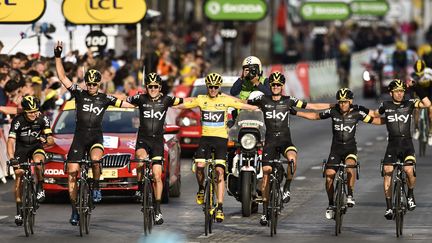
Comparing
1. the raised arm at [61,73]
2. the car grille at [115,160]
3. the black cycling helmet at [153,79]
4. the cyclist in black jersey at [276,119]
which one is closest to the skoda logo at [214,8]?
the car grille at [115,160]

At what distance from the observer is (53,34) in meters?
34.5

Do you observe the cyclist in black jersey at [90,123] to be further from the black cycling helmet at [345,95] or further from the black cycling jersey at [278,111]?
the black cycling helmet at [345,95]

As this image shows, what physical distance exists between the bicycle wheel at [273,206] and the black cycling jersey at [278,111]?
2.48 ft

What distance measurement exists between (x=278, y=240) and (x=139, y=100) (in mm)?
2521

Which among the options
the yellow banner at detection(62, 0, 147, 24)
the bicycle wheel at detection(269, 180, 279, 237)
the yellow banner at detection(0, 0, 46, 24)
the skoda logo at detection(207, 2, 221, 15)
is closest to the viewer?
the bicycle wheel at detection(269, 180, 279, 237)

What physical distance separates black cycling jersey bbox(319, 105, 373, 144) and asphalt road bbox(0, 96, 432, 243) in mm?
1030

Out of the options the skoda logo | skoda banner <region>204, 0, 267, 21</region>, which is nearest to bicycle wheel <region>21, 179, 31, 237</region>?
skoda banner <region>204, 0, 267, 21</region>

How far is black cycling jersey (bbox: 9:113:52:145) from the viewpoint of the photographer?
2038 cm

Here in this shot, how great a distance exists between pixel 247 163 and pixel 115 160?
2303 millimetres

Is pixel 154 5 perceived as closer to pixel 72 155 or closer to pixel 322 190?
pixel 322 190

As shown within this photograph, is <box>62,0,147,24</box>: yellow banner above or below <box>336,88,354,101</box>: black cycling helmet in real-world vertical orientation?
above

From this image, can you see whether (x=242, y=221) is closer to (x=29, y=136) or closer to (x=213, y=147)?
(x=213, y=147)

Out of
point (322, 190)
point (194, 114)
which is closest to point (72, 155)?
point (322, 190)

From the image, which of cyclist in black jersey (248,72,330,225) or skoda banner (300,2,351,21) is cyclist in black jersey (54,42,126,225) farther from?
skoda banner (300,2,351,21)
